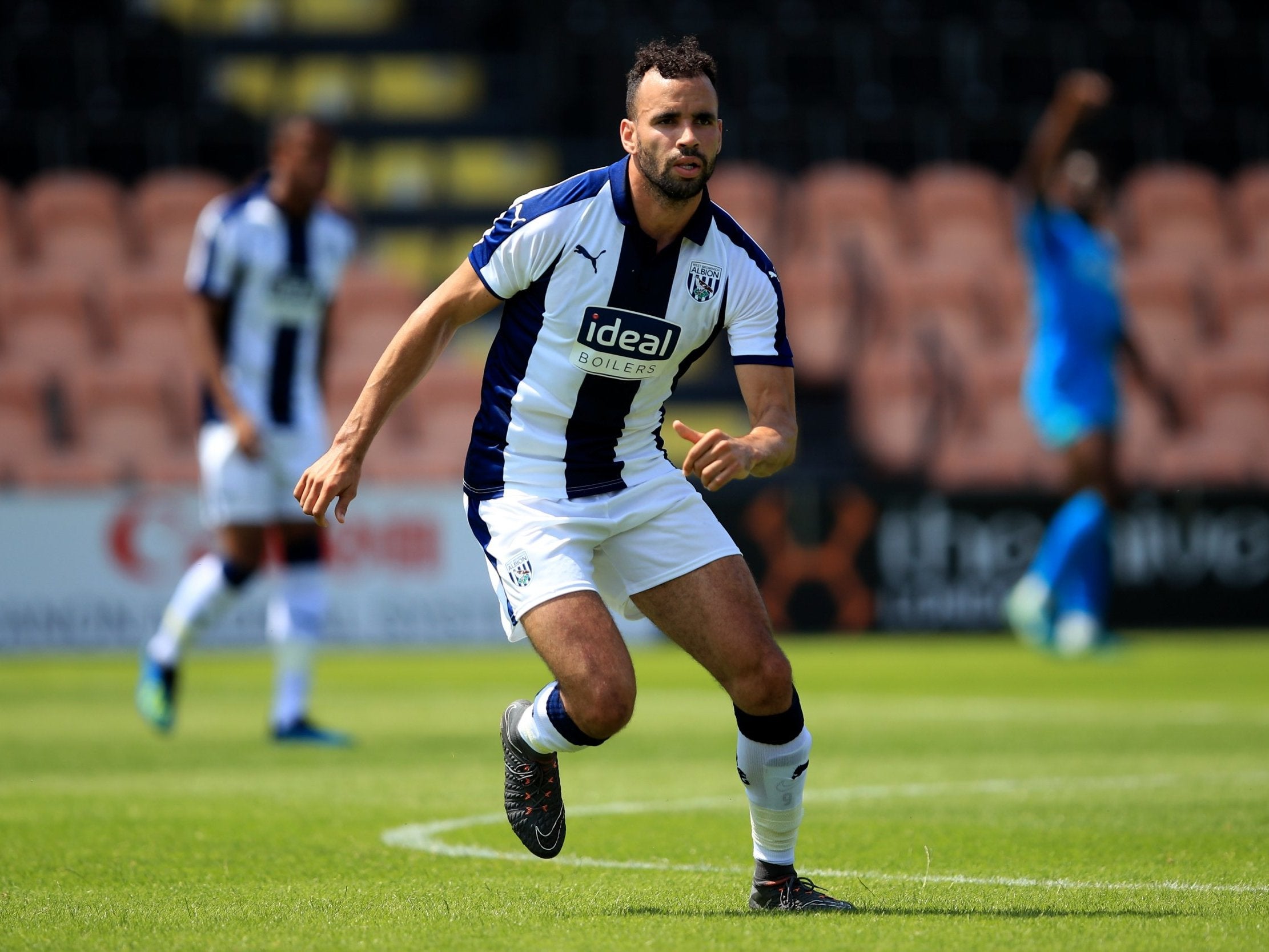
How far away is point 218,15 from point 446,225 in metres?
4.14

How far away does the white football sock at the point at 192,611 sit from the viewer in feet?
28.7

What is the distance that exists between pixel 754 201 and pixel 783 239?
0.55 metres

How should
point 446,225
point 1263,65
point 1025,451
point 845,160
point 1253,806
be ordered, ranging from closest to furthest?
point 1253,806
point 1025,451
point 446,225
point 845,160
point 1263,65

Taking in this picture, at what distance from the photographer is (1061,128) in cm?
1119

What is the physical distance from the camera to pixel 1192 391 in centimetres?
1777

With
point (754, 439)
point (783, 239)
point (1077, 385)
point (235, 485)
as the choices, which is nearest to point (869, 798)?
point (754, 439)

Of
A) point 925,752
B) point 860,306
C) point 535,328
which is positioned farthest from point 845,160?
point 535,328

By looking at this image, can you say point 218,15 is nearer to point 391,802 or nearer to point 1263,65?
point 1263,65

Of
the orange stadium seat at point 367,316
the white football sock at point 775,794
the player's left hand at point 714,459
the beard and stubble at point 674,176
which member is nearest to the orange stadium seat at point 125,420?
the orange stadium seat at point 367,316

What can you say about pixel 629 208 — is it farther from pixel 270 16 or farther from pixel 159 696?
pixel 270 16

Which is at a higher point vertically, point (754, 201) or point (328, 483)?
point (754, 201)

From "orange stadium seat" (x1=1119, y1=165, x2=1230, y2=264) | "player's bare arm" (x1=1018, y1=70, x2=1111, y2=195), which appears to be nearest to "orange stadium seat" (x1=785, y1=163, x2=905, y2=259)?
"orange stadium seat" (x1=1119, y1=165, x2=1230, y2=264)

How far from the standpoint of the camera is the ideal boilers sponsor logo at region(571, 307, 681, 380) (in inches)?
189

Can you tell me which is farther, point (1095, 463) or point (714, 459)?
point (1095, 463)
